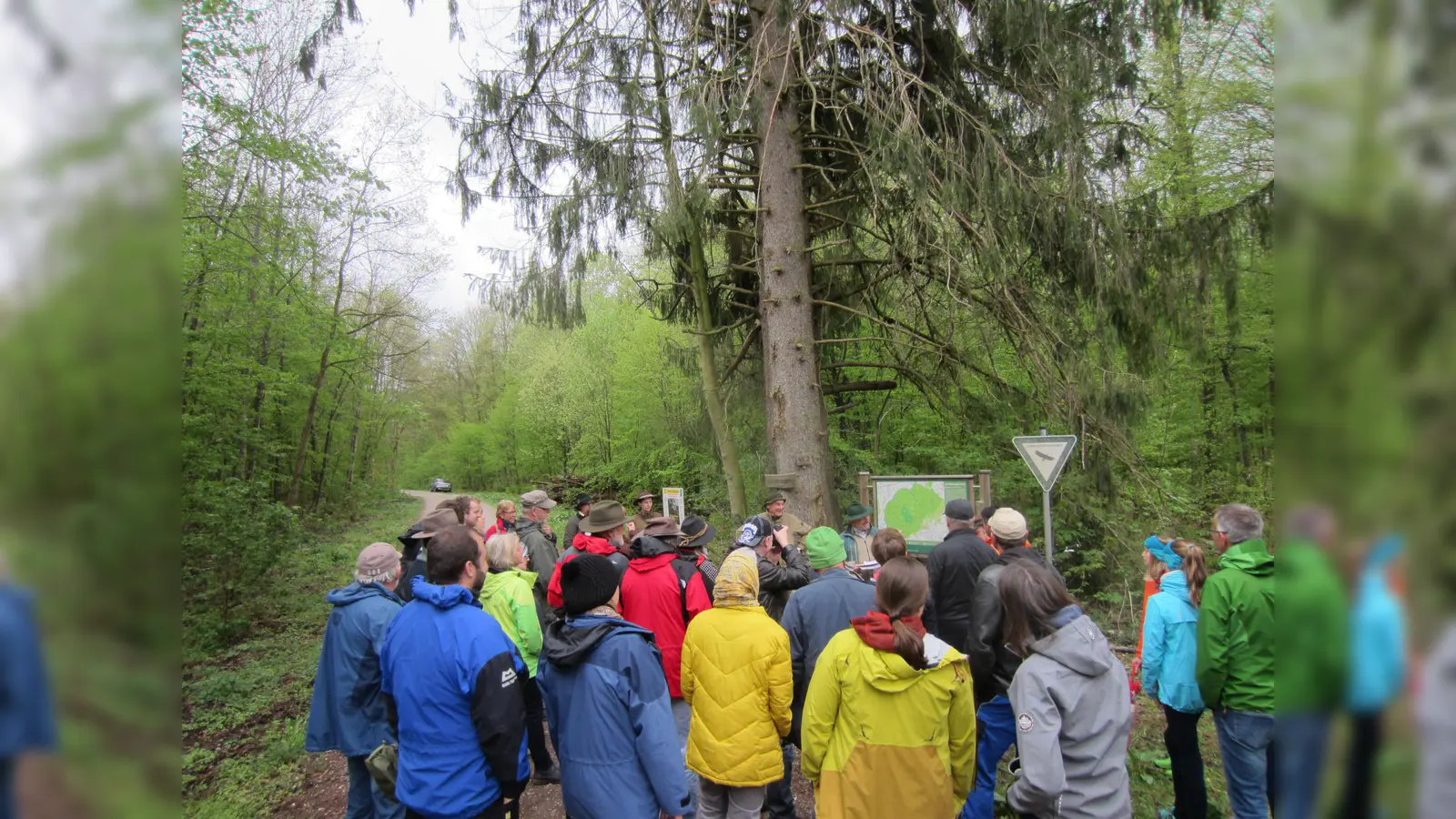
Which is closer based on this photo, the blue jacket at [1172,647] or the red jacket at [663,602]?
the blue jacket at [1172,647]

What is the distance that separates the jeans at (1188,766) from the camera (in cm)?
380

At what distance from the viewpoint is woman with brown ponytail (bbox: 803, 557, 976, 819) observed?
2871 mm

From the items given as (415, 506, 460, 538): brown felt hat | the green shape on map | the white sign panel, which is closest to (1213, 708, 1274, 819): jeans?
the green shape on map

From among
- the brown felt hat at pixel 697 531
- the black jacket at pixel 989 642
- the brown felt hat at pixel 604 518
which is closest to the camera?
the black jacket at pixel 989 642

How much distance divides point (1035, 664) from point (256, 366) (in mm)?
8202

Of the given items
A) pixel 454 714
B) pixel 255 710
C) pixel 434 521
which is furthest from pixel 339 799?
pixel 454 714

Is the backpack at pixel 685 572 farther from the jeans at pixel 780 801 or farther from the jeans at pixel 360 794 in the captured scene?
the jeans at pixel 360 794

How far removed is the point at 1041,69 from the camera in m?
6.95
